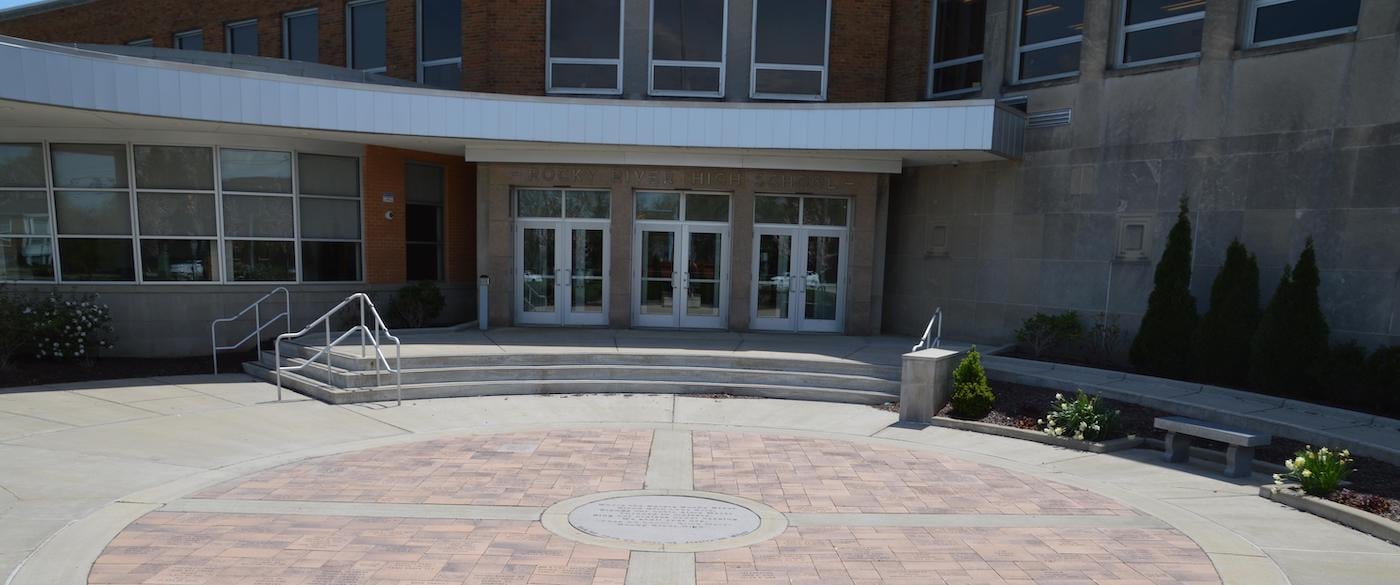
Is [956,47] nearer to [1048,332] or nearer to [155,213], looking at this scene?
[1048,332]

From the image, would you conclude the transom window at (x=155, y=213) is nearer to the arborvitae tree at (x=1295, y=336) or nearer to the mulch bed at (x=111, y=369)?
the mulch bed at (x=111, y=369)

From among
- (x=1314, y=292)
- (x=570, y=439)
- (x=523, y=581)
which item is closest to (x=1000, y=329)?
(x=1314, y=292)

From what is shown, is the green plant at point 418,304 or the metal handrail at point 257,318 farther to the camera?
the green plant at point 418,304

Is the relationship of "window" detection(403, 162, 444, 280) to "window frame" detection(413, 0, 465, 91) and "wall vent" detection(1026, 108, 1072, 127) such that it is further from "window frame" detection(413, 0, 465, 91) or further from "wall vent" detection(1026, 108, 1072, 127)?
"wall vent" detection(1026, 108, 1072, 127)

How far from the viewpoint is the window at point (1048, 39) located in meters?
13.3

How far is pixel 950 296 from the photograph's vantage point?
14.9 metres

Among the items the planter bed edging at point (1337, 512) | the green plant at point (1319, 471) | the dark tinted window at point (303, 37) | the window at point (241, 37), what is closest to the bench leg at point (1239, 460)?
the planter bed edging at point (1337, 512)

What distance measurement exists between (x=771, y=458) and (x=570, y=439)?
229 cm

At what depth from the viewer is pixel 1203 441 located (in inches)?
340

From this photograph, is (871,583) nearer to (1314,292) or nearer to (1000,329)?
(1314,292)

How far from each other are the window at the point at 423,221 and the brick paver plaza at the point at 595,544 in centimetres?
800

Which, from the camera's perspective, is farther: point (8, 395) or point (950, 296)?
point (950, 296)

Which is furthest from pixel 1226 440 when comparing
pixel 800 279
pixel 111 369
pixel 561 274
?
pixel 111 369

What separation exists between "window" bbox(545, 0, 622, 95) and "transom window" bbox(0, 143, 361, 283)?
4.94m
